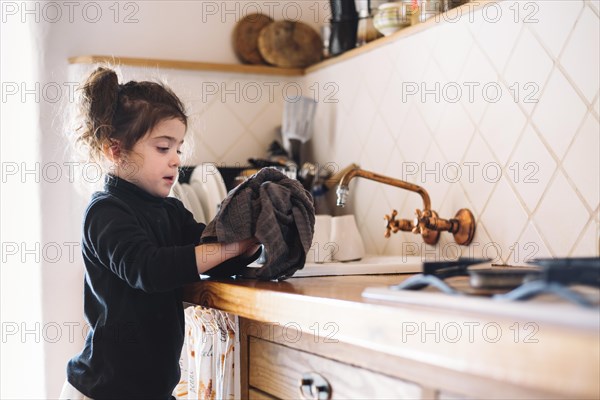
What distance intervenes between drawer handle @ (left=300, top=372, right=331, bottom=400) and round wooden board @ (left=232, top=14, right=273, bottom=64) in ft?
4.79

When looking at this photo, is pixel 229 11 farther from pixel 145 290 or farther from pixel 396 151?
pixel 145 290

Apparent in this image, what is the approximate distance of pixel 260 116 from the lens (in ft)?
8.04

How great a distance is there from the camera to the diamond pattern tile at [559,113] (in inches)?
54.1

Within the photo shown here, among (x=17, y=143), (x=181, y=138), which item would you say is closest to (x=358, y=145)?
(x=181, y=138)

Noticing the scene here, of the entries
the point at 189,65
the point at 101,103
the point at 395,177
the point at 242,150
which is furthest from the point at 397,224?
the point at 189,65

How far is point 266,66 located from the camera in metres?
2.43

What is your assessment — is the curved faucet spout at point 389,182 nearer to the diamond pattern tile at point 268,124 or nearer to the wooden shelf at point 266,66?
the wooden shelf at point 266,66

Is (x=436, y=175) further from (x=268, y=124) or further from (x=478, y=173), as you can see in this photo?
(x=268, y=124)

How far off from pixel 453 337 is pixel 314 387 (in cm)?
43

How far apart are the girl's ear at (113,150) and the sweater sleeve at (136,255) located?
0.13 metres

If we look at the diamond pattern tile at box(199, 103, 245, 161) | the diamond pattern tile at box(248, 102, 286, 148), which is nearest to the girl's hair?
the diamond pattern tile at box(199, 103, 245, 161)

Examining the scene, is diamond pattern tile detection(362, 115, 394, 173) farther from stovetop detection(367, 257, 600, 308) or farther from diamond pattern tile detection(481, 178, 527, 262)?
stovetop detection(367, 257, 600, 308)

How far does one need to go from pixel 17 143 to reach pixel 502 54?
1365 millimetres

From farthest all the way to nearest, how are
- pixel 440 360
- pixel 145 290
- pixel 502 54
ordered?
pixel 502 54
pixel 145 290
pixel 440 360
